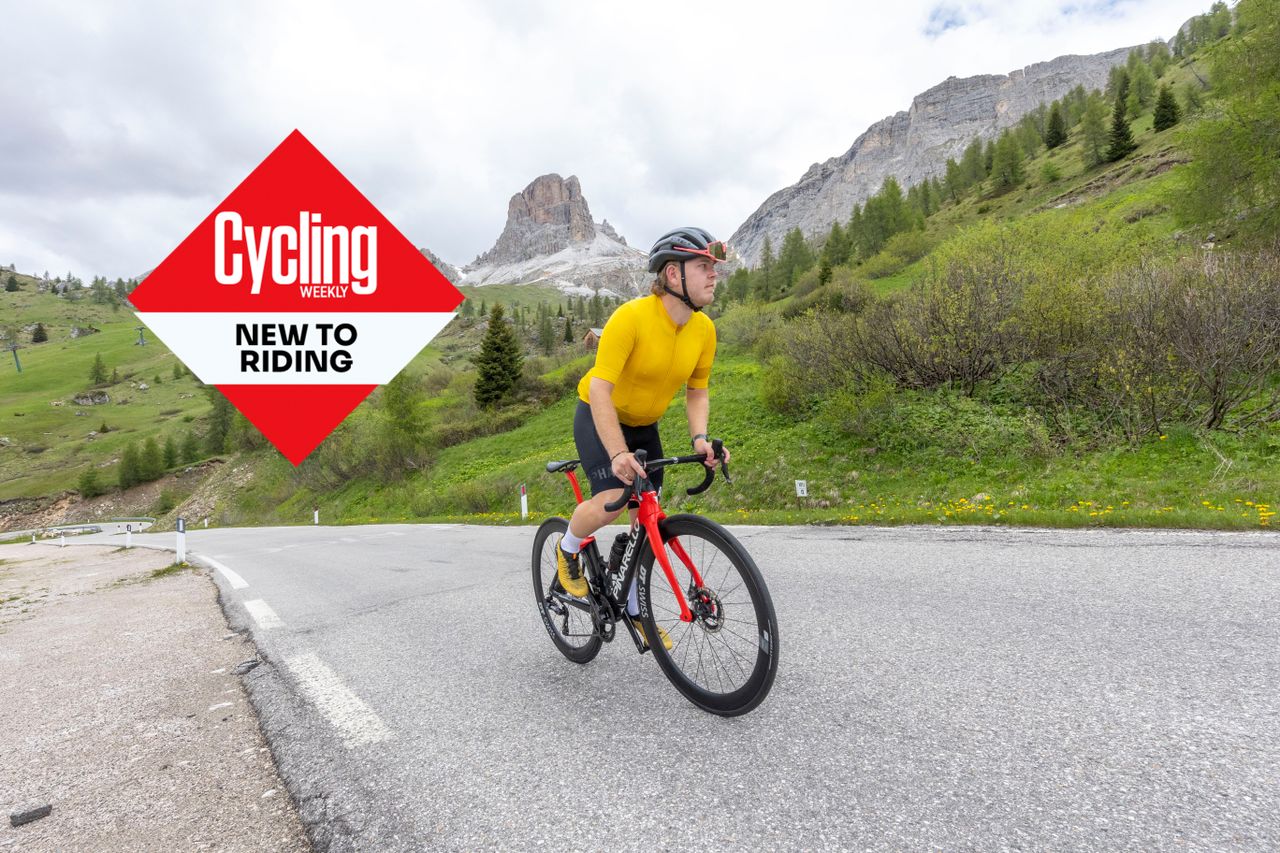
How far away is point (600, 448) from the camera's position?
127 inches

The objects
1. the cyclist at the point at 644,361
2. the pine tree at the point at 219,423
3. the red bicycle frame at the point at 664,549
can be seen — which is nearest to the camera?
the red bicycle frame at the point at 664,549

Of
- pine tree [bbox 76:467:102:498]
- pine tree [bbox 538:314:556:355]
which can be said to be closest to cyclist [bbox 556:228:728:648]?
pine tree [bbox 538:314:556:355]

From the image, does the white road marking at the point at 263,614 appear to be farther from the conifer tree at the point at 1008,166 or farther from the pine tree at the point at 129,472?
the pine tree at the point at 129,472

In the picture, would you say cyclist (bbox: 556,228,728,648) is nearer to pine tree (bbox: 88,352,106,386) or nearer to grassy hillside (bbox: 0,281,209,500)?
grassy hillside (bbox: 0,281,209,500)

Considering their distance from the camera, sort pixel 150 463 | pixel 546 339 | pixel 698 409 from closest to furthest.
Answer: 1. pixel 698 409
2. pixel 150 463
3. pixel 546 339

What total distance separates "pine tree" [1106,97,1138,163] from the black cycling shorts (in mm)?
84599

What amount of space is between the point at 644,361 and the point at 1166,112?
9055cm

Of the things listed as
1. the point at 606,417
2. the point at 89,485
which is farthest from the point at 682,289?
the point at 89,485

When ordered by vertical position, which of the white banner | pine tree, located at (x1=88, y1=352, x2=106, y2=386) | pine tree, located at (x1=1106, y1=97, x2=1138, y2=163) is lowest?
the white banner

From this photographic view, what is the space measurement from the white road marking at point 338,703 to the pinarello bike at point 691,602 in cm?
119

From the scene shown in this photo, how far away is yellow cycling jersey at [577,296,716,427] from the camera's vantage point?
114 inches

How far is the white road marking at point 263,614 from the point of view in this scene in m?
5.11

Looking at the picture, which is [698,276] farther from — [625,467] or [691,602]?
[691,602]

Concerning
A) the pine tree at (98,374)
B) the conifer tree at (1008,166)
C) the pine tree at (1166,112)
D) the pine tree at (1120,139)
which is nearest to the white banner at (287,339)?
the pine tree at (1120,139)
